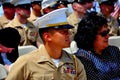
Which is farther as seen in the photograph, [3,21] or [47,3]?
[3,21]

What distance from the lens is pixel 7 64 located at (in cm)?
391

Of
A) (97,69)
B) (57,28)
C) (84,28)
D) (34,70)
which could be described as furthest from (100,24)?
(34,70)

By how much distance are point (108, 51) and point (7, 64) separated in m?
0.99

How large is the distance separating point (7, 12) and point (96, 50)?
302 centimetres

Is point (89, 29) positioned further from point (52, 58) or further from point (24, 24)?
point (24, 24)

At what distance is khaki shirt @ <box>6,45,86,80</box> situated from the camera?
2.92 meters

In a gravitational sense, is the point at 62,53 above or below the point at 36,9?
above

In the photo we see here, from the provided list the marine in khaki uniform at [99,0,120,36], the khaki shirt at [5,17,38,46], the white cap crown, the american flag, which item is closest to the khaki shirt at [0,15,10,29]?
the khaki shirt at [5,17,38,46]

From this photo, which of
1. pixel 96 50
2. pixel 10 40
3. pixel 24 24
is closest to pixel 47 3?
pixel 24 24

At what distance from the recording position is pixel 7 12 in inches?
257

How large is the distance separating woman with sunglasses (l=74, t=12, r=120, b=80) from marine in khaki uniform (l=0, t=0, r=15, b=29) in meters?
2.76

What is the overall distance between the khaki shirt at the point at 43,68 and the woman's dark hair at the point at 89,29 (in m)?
0.61

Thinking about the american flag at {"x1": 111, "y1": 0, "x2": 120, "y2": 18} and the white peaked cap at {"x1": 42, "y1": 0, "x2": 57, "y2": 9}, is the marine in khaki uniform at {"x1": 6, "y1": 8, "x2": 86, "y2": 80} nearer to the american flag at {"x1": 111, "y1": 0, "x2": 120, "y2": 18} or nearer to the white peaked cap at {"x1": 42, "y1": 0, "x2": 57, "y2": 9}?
the white peaked cap at {"x1": 42, "y1": 0, "x2": 57, "y2": 9}

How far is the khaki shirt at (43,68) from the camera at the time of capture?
2.92 m
